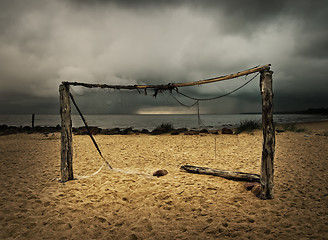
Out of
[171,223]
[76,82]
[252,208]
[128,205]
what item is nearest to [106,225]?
[128,205]

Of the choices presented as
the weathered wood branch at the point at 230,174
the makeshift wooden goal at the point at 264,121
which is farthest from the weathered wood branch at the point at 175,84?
the weathered wood branch at the point at 230,174

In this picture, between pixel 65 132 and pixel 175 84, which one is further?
pixel 175 84

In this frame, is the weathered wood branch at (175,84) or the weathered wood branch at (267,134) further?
the weathered wood branch at (175,84)

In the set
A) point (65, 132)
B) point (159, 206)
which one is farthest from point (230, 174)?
point (65, 132)

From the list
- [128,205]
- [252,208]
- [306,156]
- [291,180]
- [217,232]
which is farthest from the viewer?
[306,156]

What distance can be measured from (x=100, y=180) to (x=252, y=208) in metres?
4.40

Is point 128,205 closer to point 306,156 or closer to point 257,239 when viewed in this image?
point 257,239

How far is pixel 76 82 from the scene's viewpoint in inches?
209

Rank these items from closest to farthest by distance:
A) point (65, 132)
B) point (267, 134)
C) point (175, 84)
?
1. point (267, 134)
2. point (65, 132)
3. point (175, 84)

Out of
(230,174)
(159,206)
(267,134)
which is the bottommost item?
(159,206)

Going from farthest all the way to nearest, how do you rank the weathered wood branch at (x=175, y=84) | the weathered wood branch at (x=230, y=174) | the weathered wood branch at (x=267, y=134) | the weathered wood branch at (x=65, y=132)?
the weathered wood branch at (x=65, y=132)
the weathered wood branch at (x=230, y=174)
the weathered wood branch at (x=175, y=84)
the weathered wood branch at (x=267, y=134)

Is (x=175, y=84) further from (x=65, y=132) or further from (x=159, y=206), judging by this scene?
(x=65, y=132)

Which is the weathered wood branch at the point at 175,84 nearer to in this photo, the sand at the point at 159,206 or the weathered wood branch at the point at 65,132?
the weathered wood branch at the point at 65,132

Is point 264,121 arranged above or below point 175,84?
below
